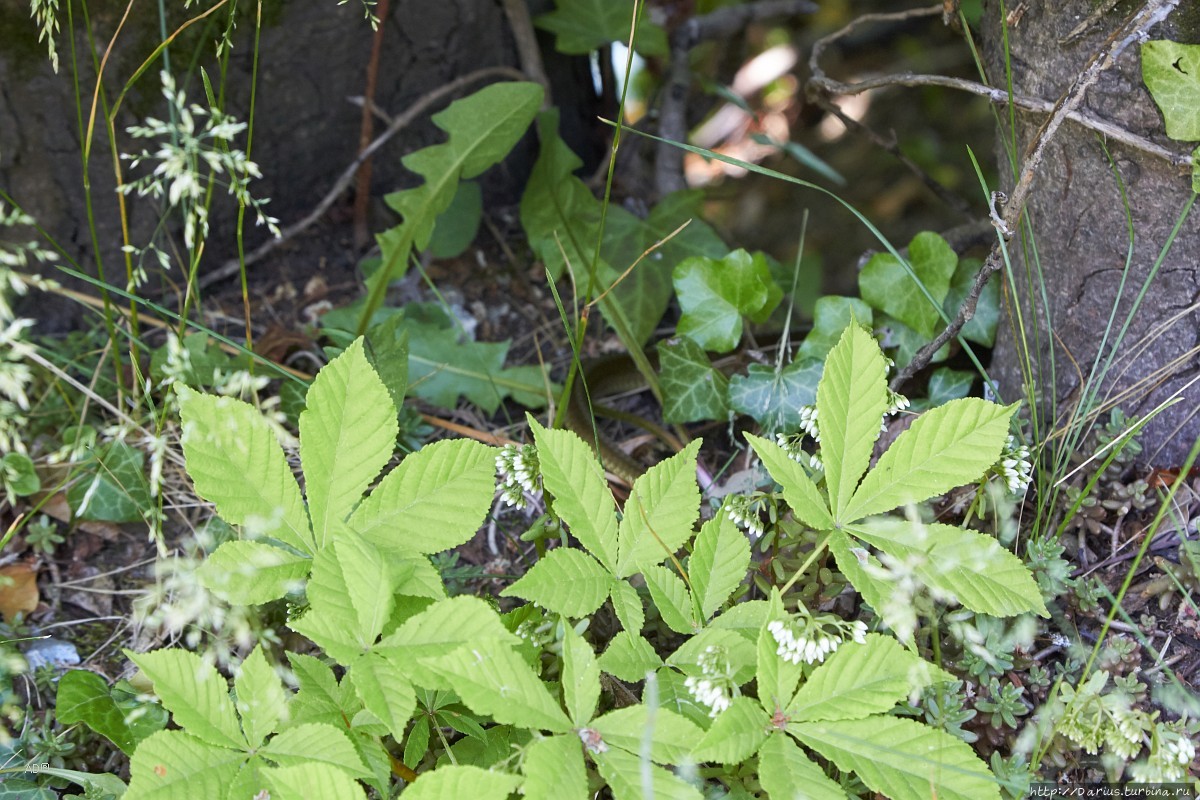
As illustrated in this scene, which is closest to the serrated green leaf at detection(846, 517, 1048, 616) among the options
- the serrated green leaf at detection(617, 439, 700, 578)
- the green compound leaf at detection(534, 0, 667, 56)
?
the serrated green leaf at detection(617, 439, 700, 578)

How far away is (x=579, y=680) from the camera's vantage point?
4.61ft

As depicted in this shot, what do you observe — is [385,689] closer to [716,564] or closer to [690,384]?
[716,564]

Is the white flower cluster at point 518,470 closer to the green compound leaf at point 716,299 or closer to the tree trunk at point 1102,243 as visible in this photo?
the green compound leaf at point 716,299

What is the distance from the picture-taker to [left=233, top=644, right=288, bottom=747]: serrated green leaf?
148 centimetres

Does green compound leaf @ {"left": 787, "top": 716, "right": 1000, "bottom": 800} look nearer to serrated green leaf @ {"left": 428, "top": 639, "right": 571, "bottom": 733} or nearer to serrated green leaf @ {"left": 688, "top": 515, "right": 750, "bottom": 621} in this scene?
serrated green leaf @ {"left": 688, "top": 515, "right": 750, "bottom": 621}

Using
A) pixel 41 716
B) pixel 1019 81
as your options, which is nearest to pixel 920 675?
pixel 1019 81

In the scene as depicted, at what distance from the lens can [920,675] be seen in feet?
4.71

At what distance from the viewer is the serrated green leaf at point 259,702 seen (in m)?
1.48

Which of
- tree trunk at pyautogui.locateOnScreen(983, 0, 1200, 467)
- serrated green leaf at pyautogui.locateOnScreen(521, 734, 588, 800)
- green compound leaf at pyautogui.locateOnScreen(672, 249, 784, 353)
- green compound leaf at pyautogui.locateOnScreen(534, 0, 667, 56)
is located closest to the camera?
serrated green leaf at pyautogui.locateOnScreen(521, 734, 588, 800)

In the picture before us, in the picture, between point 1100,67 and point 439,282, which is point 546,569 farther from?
point 439,282

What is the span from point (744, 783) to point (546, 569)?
19.0 inches

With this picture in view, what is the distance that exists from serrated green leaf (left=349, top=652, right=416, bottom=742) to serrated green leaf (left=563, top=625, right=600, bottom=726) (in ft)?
0.75

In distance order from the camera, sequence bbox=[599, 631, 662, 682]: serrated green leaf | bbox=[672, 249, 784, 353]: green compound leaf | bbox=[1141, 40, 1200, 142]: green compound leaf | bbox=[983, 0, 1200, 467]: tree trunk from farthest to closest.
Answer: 1. bbox=[672, 249, 784, 353]: green compound leaf
2. bbox=[983, 0, 1200, 467]: tree trunk
3. bbox=[1141, 40, 1200, 142]: green compound leaf
4. bbox=[599, 631, 662, 682]: serrated green leaf

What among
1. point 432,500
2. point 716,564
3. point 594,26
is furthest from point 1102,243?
point 594,26
